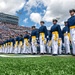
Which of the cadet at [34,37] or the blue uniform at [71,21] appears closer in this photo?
the blue uniform at [71,21]

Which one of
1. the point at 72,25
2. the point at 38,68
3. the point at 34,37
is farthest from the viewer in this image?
the point at 34,37

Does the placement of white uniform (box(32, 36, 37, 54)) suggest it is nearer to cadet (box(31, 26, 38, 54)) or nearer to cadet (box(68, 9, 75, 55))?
cadet (box(31, 26, 38, 54))

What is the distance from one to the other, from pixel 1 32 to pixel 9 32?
2.11 metres

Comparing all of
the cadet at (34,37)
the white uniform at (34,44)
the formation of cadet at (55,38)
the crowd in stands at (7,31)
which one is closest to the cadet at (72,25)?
the formation of cadet at (55,38)

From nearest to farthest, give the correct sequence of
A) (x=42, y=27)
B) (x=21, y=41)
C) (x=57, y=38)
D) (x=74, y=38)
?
(x=74, y=38) → (x=57, y=38) → (x=42, y=27) → (x=21, y=41)

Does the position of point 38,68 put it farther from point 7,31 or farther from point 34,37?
point 7,31

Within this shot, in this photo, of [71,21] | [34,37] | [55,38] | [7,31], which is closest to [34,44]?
[34,37]

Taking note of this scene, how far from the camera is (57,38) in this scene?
11312 mm

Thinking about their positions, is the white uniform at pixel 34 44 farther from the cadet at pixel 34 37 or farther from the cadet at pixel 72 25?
the cadet at pixel 72 25

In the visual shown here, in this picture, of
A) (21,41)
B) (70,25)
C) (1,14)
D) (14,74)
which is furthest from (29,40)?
(1,14)

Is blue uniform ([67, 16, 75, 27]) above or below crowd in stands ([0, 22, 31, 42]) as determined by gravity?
below

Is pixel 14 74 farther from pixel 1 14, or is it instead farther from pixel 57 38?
pixel 1 14

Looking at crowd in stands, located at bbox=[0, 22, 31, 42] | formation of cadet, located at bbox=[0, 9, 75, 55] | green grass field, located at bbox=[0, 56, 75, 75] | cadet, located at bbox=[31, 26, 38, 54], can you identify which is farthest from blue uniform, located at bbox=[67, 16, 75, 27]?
crowd in stands, located at bbox=[0, 22, 31, 42]

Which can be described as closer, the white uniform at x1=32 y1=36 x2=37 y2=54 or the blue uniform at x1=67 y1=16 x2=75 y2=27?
the blue uniform at x1=67 y1=16 x2=75 y2=27
